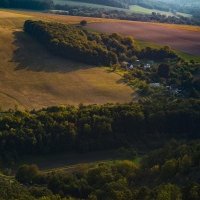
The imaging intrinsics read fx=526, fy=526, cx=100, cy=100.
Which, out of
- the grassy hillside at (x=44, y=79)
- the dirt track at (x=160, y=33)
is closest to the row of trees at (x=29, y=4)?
the dirt track at (x=160, y=33)

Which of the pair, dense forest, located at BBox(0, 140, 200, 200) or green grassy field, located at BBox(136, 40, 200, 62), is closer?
dense forest, located at BBox(0, 140, 200, 200)

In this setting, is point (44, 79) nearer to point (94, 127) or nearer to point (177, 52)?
point (94, 127)

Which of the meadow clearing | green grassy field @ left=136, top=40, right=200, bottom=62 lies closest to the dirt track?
green grassy field @ left=136, top=40, right=200, bottom=62

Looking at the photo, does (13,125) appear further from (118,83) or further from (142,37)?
(142,37)

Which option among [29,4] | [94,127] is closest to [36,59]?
[94,127]

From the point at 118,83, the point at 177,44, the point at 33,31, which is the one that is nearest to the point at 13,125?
the point at 118,83

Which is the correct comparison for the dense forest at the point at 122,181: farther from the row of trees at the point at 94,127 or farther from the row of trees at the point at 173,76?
the row of trees at the point at 173,76

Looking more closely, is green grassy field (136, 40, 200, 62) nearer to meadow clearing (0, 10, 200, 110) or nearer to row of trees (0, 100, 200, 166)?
meadow clearing (0, 10, 200, 110)

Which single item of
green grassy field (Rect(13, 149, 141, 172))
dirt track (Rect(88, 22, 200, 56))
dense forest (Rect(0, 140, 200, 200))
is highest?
dirt track (Rect(88, 22, 200, 56))
